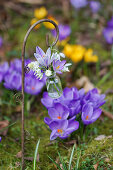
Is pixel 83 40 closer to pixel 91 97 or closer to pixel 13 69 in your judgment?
pixel 13 69

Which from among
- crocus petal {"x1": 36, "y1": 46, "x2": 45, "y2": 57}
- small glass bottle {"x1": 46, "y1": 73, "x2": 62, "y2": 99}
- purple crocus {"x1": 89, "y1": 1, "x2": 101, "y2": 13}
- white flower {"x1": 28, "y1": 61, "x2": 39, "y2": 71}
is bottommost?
small glass bottle {"x1": 46, "y1": 73, "x2": 62, "y2": 99}

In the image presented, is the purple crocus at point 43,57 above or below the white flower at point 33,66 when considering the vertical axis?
above

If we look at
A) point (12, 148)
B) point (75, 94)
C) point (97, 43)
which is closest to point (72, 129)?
point (75, 94)

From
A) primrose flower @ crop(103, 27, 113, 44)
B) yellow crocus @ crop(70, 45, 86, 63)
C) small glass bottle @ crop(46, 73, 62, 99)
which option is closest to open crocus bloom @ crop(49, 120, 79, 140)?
small glass bottle @ crop(46, 73, 62, 99)

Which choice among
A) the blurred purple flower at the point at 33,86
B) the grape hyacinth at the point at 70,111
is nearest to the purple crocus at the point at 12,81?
the blurred purple flower at the point at 33,86

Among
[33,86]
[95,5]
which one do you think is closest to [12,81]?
[33,86]

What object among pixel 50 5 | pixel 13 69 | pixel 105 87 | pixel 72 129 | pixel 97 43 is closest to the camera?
pixel 72 129

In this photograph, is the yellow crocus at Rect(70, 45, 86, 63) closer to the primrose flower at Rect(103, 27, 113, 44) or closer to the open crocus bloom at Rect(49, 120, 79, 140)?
the primrose flower at Rect(103, 27, 113, 44)

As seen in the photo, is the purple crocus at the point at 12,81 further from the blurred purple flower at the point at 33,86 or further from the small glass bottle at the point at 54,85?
the small glass bottle at the point at 54,85
